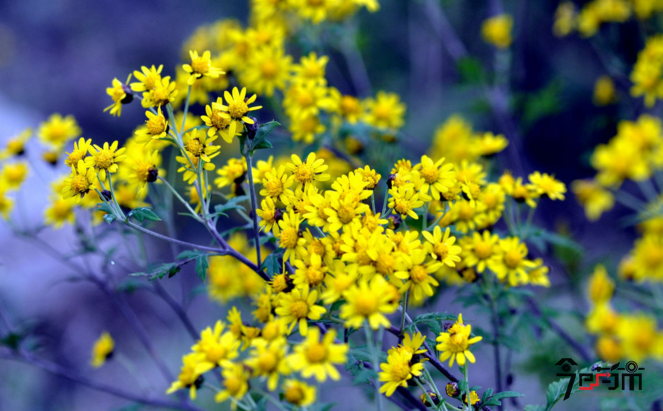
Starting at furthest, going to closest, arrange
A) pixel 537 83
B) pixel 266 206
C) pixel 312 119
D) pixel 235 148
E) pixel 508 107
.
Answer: pixel 537 83 → pixel 235 148 → pixel 508 107 → pixel 312 119 → pixel 266 206

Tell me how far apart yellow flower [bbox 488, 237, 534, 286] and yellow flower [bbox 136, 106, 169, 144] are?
1.46m

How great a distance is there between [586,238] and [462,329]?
15.5 ft

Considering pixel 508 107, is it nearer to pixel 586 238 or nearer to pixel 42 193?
pixel 586 238

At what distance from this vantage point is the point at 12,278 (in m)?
5.78

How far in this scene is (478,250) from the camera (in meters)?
2.08

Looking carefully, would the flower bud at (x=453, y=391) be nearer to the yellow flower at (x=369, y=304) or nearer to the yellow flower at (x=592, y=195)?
A: the yellow flower at (x=369, y=304)

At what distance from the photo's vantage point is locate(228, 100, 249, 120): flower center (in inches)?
67.1

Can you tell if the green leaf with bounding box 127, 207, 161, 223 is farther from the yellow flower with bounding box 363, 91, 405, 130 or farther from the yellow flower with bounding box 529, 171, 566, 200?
the yellow flower with bounding box 363, 91, 405, 130

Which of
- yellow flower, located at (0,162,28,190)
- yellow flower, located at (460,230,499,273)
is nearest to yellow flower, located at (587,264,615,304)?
yellow flower, located at (460,230,499,273)

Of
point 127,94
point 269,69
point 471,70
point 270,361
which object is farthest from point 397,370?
point 471,70

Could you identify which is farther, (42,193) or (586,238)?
(42,193)

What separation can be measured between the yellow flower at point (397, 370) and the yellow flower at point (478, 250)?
2.18ft

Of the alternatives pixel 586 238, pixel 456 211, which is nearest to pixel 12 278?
pixel 456 211

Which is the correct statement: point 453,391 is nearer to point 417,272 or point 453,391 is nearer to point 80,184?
point 417,272
